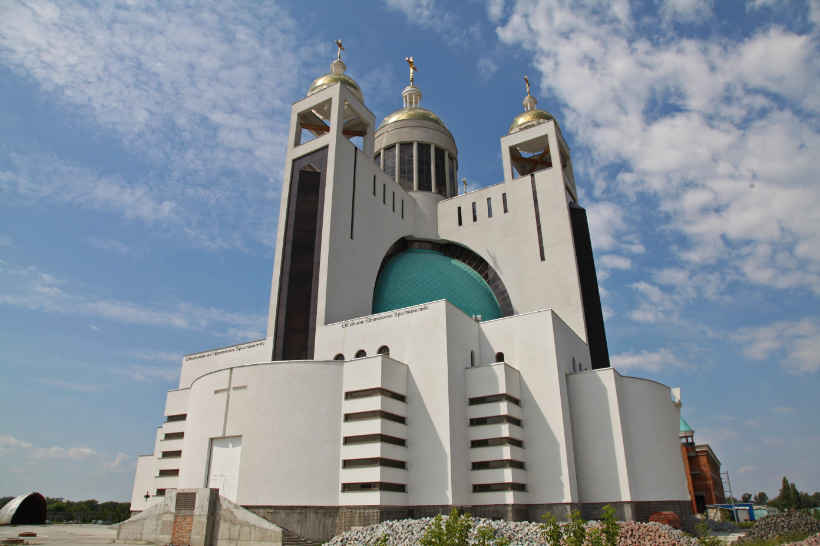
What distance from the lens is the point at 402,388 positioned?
23.8m

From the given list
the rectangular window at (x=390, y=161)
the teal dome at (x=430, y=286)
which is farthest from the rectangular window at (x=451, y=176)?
the teal dome at (x=430, y=286)

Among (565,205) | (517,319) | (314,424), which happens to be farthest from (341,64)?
(314,424)

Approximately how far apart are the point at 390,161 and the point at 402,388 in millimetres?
24668

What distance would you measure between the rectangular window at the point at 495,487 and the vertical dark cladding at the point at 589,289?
1093 cm

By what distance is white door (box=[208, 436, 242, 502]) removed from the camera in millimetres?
22062

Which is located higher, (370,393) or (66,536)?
(370,393)

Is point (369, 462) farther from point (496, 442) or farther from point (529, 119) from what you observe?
point (529, 119)

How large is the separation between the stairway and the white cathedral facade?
394 millimetres

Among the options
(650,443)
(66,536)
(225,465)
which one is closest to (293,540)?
(225,465)

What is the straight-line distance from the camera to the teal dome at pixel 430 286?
1259 inches

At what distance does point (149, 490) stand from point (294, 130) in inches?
892

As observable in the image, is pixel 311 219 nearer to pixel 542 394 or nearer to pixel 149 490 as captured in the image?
pixel 542 394

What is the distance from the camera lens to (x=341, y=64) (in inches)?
1580

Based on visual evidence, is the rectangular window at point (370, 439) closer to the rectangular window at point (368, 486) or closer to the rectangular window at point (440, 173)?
the rectangular window at point (368, 486)
